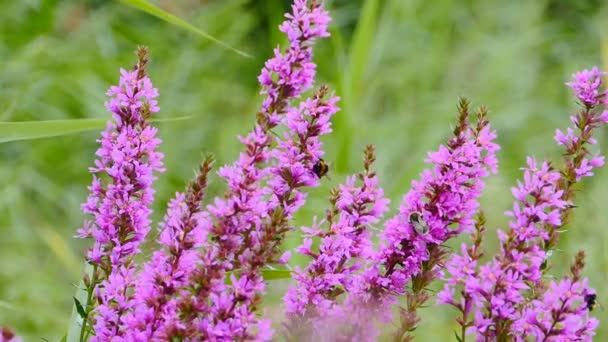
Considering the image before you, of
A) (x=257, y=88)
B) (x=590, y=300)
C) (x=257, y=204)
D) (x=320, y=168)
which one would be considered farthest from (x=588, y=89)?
(x=257, y=88)

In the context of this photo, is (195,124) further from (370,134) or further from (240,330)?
A: (240,330)

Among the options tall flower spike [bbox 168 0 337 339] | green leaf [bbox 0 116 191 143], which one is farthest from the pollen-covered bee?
green leaf [bbox 0 116 191 143]

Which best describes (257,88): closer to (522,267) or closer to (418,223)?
(418,223)

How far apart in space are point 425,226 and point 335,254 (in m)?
0.18

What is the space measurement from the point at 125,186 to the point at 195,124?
5157 millimetres

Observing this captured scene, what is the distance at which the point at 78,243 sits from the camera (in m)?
6.45

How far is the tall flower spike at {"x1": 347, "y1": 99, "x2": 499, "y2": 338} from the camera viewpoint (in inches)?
78.8

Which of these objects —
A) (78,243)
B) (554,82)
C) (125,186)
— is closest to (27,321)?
(78,243)

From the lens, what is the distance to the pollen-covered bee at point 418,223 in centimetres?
199

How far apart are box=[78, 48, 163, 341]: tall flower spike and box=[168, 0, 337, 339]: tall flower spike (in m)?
0.20

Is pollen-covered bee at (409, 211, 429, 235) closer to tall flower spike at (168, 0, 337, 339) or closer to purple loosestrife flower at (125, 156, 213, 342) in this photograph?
tall flower spike at (168, 0, 337, 339)

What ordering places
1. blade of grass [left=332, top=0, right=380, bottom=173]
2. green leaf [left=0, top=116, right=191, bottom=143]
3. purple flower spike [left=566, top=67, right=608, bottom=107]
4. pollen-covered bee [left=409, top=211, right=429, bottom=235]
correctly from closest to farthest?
pollen-covered bee [left=409, top=211, right=429, bottom=235]
purple flower spike [left=566, top=67, right=608, bottom=107]
green leaf [left=0, top=116, right=191, bottom=143]
blade of grass [left=332, top=0, right=380, bottom=173]

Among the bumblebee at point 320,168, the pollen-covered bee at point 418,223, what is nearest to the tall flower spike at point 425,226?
the pollen-covered bee at point 418,223

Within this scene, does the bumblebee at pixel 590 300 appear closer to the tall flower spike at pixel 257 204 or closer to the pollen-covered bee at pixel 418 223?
the pollen-covered bee at pixel 418 223
